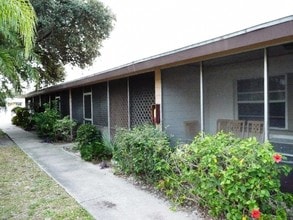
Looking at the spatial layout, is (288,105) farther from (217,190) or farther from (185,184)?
(185,184)

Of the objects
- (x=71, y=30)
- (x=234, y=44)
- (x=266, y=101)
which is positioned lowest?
(x=266, y=101)

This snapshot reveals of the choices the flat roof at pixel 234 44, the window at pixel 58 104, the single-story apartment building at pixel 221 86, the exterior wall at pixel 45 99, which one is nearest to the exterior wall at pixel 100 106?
the single-story apartment building at pixel 221 86

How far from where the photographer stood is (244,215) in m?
3.63


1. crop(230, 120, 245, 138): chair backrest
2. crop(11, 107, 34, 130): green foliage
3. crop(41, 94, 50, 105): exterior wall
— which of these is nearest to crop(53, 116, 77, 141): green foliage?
crop(41, 94, 50, 105): exterior wall

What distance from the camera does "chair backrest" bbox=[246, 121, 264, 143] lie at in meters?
4.68

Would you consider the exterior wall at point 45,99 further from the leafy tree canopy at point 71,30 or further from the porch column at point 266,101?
the porch column at point 266,101

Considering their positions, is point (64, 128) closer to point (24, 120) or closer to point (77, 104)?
point (77, 104)

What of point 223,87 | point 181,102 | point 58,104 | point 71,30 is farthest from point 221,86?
point 58,104

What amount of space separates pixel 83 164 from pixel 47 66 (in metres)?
12.6

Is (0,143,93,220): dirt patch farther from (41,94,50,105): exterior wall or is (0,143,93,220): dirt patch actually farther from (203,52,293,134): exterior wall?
(41,94,50,105): exterior wall

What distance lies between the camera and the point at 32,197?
17.5 feet

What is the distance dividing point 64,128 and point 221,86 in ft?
28.0

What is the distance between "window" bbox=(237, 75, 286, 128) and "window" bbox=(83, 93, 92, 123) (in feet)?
24.3

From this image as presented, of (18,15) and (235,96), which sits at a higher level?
(18,15)
